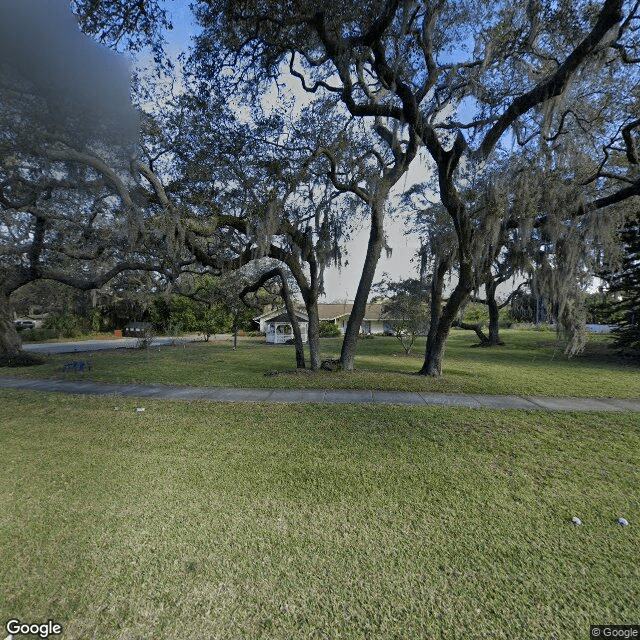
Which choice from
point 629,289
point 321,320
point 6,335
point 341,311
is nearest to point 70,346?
point 6,335

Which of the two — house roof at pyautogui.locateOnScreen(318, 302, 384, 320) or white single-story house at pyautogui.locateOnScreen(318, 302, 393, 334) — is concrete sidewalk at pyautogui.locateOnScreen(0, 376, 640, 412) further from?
white single-story house at pyautogui.locateOnScreen(318, 302, 393, 334)

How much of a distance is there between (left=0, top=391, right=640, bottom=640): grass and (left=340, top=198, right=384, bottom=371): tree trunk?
5.62 m

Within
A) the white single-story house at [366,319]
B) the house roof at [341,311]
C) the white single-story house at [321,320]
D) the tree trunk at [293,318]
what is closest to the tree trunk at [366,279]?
the tree trunk at [293,318]

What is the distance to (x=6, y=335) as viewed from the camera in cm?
1352

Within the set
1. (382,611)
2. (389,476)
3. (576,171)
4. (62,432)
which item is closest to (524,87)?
(576,171)

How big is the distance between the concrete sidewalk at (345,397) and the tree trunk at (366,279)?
251cm

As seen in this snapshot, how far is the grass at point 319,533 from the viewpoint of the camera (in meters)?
2.22

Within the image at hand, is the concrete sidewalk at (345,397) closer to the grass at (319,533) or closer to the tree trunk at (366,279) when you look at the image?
the grass at (319,533)

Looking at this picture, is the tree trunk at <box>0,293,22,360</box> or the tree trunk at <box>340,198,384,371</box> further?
the tree trunk at <box>0,293,22,360</box>

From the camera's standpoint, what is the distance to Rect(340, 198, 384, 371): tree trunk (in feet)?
34.9

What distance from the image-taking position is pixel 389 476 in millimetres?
4117

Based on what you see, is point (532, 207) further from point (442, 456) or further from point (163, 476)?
point (163, 476)

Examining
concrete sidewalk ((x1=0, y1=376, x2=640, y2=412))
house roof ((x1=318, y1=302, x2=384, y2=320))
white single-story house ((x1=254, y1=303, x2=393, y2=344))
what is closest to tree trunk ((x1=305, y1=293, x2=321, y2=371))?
concrete sidewalk ((x1=0, y1=376, x2=640, y2=412))

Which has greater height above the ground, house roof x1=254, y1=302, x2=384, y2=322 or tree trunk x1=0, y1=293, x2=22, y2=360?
house roof x1=254, y1=302, x2=384, y2=322
